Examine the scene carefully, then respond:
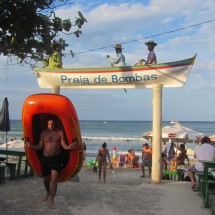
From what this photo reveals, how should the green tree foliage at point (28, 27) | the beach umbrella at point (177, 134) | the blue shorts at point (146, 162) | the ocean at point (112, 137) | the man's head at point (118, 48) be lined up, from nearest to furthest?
the green tree foliage at point (28, 27)
the man's head at point (118, 48)
the blue shorts at point (146, 162)
the beach umbrella at point (177, 134)
the ocean at point (112, 137)

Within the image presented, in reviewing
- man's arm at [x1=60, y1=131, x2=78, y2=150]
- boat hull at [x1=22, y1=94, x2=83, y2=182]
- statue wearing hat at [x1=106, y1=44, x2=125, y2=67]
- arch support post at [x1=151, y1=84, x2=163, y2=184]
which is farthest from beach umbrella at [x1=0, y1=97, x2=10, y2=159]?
man's arm at [x1=60, y1=131, x2=78, y2=150]

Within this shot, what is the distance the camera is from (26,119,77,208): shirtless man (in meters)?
6.61

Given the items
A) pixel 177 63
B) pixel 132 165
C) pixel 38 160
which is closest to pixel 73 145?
pixel 38 160

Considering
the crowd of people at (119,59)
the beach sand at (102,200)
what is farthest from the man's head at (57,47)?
the crowd of people at (119,59)

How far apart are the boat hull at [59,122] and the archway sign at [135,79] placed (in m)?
3.45

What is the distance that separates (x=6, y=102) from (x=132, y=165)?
8.35 meters

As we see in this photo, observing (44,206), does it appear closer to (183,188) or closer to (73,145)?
(73,145)

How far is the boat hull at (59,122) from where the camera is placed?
7207mm

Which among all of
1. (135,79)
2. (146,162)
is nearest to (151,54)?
(135,79)

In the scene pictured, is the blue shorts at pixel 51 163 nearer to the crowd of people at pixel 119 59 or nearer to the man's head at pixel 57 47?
the man's head at pixel 57 47

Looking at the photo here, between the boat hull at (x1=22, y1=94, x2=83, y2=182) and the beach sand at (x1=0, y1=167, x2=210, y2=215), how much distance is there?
671 millimetres

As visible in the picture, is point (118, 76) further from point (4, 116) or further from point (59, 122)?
point (4, 116)

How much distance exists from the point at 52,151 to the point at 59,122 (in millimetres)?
909

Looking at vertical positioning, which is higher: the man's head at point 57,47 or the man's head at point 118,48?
the man's head at point 118,48
